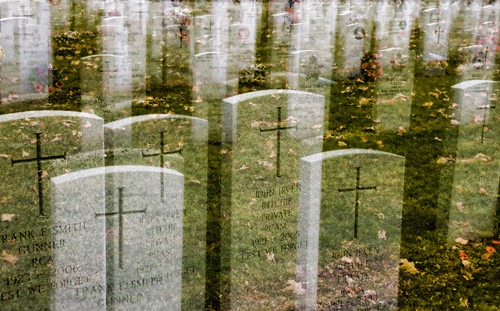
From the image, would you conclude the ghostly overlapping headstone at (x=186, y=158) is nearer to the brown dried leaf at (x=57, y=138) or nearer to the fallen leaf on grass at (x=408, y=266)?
the brown dried leaf at (x=57, y=138)

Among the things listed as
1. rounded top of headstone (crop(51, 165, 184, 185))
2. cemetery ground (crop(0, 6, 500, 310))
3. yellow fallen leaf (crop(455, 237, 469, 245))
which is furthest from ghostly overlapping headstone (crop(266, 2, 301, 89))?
rounded top of headstone (crop(51, 165, 184, 185))

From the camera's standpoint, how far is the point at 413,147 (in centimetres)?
779

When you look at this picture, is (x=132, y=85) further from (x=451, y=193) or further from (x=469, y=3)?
(x=469, y=3)

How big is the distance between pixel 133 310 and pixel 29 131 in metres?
1.43

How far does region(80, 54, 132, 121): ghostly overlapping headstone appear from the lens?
325 inches

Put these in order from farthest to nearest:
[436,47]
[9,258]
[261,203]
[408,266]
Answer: [436,47] < [408,266] < [261,203] < [9,258]

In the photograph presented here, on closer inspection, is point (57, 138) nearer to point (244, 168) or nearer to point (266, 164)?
point (244, 168)

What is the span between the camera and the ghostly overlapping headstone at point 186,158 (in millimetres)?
4469

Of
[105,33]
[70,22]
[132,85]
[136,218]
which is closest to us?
[136,218]

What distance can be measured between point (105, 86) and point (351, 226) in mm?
4903

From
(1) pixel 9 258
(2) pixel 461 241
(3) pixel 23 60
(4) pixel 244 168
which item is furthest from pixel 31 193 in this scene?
(3) pixel 23 60

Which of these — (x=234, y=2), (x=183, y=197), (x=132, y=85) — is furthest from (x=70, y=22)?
(x=183, y=197)

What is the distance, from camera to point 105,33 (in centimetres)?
949

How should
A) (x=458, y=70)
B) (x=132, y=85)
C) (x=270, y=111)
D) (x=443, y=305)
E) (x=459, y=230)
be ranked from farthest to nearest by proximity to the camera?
(x=458, y=70) < (x=132, y=85) < (x=459, y=230) < (x=270, y=111) < (x=443, y=305)
